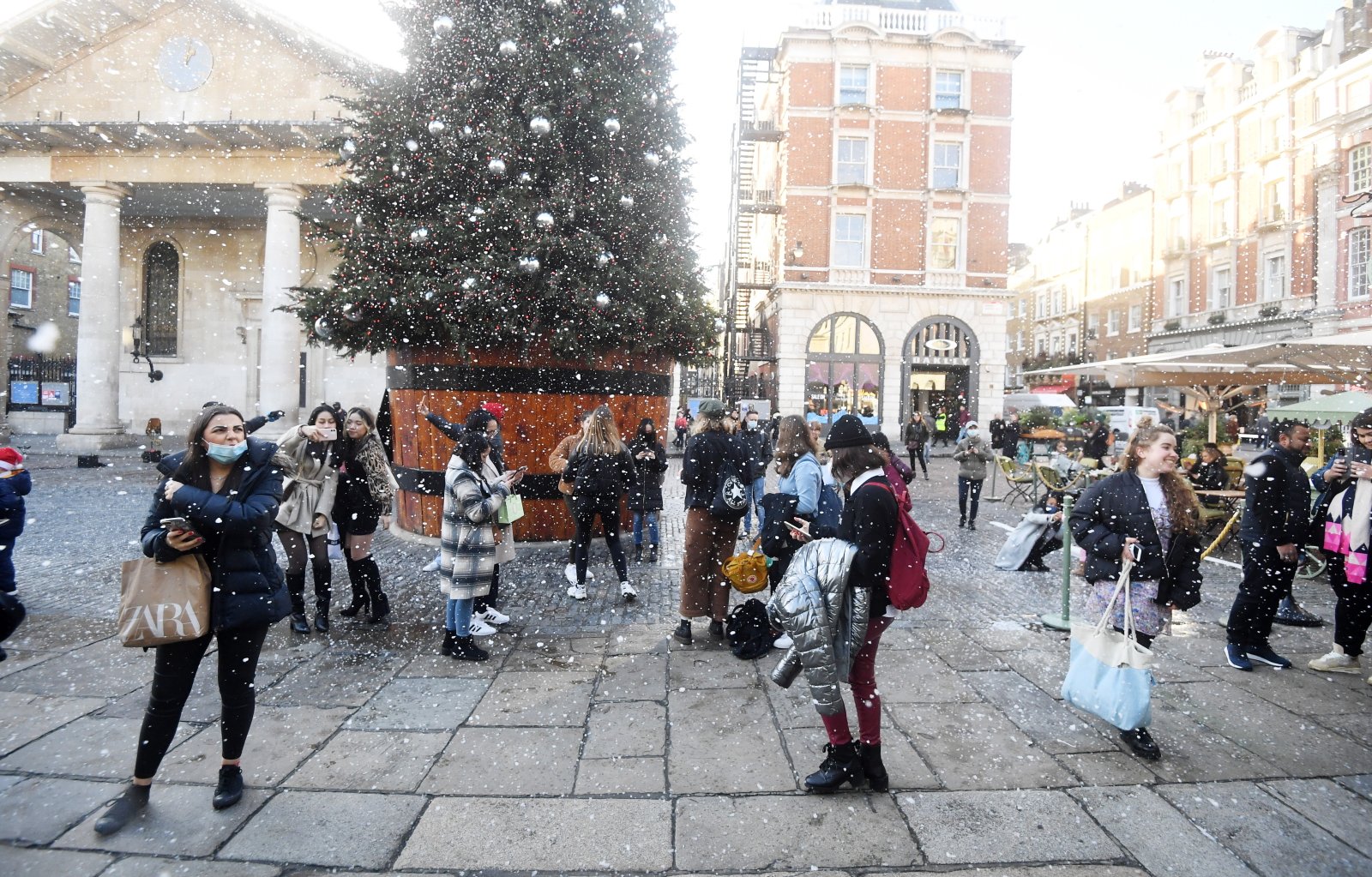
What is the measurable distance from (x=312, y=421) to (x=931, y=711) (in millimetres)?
4843

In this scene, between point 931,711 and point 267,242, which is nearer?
point 931,711

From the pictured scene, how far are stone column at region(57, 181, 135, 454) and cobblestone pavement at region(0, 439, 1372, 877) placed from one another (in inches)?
688

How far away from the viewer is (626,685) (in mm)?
4512

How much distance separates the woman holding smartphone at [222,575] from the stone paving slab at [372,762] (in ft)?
1.12

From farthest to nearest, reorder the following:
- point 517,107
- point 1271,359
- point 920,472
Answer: point 920,472 < point 1271,359 < point 517,107

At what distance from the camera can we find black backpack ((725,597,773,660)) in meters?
5.05

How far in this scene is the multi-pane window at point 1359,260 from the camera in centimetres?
2733

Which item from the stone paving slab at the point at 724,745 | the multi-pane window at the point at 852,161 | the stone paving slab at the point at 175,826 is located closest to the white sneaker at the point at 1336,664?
the stone paving slab at the point at 724,745

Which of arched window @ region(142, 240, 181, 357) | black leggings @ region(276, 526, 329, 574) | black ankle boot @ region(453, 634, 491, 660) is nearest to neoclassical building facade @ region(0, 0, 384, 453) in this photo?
arched window @ region(142, 240, 181, 357)

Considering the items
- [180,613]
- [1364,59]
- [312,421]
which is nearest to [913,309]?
[1364,59]

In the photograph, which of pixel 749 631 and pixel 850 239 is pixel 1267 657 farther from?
pixel 850 239

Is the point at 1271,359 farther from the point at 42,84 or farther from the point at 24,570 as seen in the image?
the point at 42,84

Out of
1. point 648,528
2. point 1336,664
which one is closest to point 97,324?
point 648,528

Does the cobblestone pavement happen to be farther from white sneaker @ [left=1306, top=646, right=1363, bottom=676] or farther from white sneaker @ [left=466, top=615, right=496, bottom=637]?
white sneaker @ [left=466, top=615, right=496, bottom=637]
